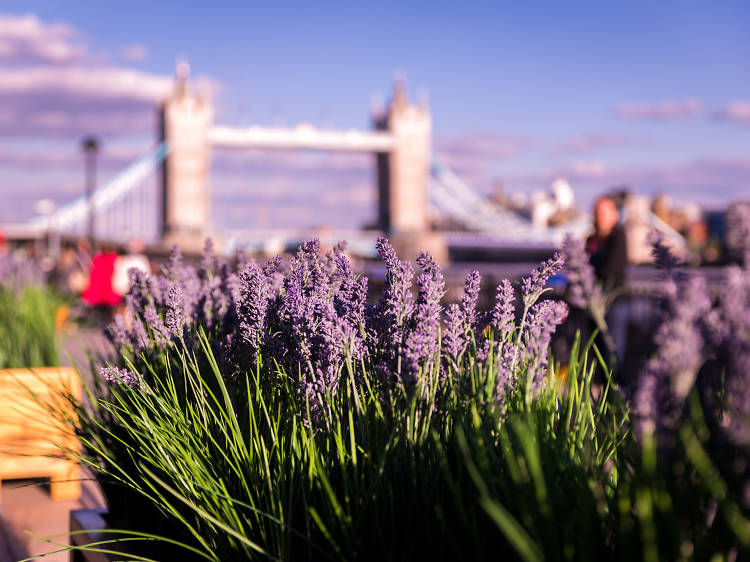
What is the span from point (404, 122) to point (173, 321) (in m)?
52.2

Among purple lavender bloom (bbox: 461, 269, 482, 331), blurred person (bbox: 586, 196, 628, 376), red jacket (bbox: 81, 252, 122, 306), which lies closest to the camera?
purple lavender bloom (bbox: 461, 269, 482, 331)

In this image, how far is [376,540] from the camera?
1344 mm

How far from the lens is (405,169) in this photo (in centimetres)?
5159

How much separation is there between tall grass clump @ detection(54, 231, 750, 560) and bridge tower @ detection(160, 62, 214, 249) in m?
44.1

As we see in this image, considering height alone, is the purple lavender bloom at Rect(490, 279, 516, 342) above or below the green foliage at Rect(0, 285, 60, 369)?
above

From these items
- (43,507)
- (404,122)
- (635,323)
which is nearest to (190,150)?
(404,122)

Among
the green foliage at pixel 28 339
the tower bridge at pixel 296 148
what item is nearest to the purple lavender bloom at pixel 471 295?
the green foliage at pixel 28 339

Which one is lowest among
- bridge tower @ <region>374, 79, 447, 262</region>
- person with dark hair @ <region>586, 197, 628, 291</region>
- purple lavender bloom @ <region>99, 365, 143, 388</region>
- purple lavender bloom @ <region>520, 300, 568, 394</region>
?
purple lavender bloom @ <region>99, 365, 143, 388</region>

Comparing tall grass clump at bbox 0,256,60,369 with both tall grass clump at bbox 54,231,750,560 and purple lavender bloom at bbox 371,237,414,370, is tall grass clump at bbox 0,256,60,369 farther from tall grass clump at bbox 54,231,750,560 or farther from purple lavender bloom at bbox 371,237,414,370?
purple lavender bloom at bbox 371,237,414,370

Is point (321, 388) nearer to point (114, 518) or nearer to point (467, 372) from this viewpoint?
point (467, 372)

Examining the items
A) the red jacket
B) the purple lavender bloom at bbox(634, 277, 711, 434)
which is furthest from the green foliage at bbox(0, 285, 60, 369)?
the red jacket

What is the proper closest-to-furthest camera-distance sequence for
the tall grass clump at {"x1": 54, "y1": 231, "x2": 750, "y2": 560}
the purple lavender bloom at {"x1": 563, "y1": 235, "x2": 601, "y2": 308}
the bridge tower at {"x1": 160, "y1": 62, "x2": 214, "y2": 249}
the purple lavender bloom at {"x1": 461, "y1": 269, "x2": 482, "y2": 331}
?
the tall grass clump at {"x1": 54, "y1": 231, "x2": 750, "y2": 560}
the purple lavender bloom at {"x1": 563, "y1": 235, "x2": 601, "y2": 308}
the purple lavender bloom at {"x1": 461, "y1": 269, "x2": 482, "y2": 331}
the bridge tower at {"x1": 160, "y1": 62, "x2": 214, "y2": 249}

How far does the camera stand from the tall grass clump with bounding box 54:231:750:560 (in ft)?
3.23

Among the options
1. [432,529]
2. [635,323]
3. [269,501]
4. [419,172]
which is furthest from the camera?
[419,172]
